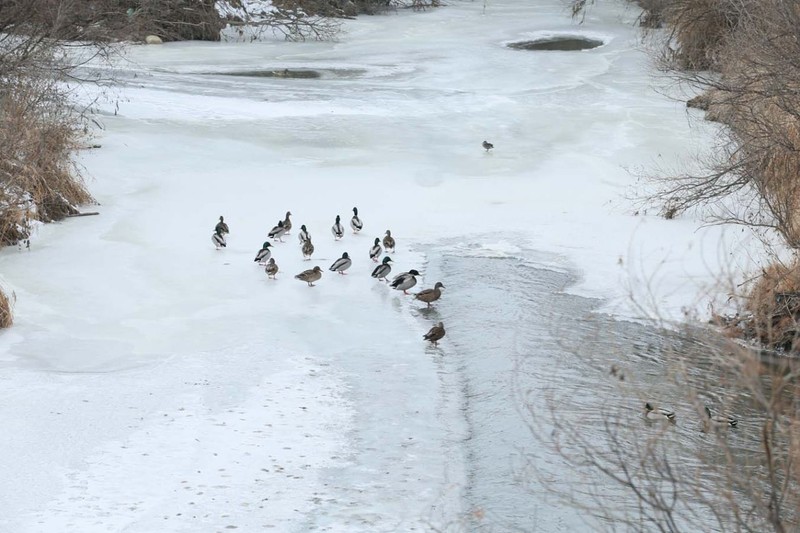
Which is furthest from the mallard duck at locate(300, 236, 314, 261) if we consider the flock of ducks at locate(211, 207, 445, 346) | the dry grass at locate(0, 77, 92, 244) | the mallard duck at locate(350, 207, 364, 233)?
the dry grass at locate(0, 77, 92, 244)

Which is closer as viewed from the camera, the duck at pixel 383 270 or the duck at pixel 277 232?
the duck at pixel 383 270

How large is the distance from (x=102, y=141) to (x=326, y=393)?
10.5m

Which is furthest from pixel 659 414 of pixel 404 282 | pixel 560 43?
pixel 560 43

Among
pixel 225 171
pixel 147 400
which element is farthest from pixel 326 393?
pixel 225 171

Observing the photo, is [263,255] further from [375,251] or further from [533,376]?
[533,376]

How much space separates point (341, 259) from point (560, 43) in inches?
803

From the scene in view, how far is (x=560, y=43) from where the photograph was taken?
31.0 meters

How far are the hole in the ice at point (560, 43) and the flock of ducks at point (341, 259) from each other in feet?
56.2

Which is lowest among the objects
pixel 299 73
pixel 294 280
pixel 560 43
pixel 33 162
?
pixel 294 280

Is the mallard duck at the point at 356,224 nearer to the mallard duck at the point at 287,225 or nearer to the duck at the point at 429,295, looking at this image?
the mallard duck at the point at 287,225

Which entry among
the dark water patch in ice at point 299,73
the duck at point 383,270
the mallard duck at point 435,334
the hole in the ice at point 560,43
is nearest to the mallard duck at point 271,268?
the duck at point 383,270

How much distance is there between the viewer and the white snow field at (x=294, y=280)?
7.10 meters

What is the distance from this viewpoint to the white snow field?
23.3 ft

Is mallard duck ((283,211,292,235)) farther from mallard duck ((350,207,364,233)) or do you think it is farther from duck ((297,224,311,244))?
mallard duck ((350,207,364,233))
